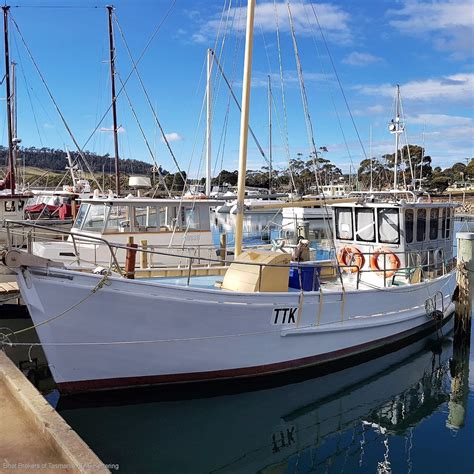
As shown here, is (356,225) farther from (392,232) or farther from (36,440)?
(36,440)

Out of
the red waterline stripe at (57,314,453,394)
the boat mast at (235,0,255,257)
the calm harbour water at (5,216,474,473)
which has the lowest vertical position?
the calm harbour water at (5,216,474,473)

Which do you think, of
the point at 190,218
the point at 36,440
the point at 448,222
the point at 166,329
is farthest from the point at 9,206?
the point at 36,440

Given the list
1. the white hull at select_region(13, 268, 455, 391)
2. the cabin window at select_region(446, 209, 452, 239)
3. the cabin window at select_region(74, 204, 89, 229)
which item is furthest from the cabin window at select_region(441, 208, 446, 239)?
the cabin window at select_region(74, 204, 89, 229)

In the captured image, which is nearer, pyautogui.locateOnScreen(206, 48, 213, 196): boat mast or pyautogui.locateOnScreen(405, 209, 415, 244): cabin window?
pyautogui.locateOnScreen(405, 209, 415, 244): cabin window

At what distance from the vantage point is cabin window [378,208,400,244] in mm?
11922

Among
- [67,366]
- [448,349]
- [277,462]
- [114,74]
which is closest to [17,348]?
[67,366]

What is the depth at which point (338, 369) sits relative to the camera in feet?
34.2

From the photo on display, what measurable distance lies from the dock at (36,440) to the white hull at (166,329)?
1.53 m

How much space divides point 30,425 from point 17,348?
6316 millimetres

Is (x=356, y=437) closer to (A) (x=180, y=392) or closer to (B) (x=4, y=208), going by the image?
(A) (x=180, y=392)

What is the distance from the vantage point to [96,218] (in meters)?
12.8

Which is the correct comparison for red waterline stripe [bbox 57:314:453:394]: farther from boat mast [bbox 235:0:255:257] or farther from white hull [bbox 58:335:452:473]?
boat mast [bbox 235:0:255:257]

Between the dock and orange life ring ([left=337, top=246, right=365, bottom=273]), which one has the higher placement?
orange life ring ([left=337, top=246, right=365, bottom=273])

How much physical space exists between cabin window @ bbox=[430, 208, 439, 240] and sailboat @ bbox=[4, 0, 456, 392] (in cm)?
Answer: 121
